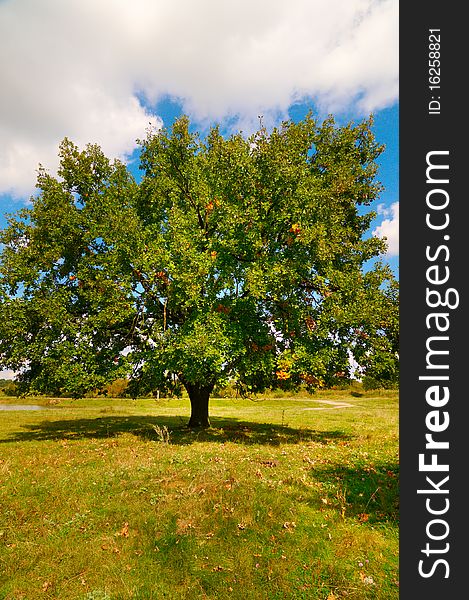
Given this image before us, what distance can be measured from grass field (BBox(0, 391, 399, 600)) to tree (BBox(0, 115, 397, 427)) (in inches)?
183

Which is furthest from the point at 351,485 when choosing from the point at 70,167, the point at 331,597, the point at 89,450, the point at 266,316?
the point at 70,167

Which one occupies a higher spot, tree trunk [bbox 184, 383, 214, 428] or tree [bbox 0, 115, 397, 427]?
tree [bbox 0, 115, 397, 427]

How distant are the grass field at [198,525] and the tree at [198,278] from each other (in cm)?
464

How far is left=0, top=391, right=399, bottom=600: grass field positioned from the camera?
19.3 ft

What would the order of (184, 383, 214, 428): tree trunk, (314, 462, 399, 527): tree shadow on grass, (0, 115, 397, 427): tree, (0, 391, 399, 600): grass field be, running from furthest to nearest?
(184, 383, 214, 428): tree trunk, (0, 115, 397, 427): tree, (314, 462, 399, 527): tree shadow on grass, (0, 391, 399, 600): grass field

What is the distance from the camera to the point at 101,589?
573 cm

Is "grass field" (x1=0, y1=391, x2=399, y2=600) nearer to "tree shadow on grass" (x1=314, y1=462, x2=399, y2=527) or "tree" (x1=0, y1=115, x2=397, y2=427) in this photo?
"tree shadow on grass" (x1=314, y1=462, x2=399, y2=527)

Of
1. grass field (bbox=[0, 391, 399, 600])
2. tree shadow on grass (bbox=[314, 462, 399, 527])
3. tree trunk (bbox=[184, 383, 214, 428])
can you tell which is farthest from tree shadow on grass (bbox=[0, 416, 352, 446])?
tree shadow on grass (bbox=[314, 462, 399, 527])

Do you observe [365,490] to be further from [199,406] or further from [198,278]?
[199,406]

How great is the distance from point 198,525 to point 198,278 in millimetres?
11422

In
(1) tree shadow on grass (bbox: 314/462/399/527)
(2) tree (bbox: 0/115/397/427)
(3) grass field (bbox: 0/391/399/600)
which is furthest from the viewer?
(2) tree (bbox: 0/115/397/427)

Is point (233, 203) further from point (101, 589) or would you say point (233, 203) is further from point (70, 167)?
point (101, 589)

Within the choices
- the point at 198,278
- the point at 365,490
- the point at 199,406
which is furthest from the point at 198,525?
the point at 199,406

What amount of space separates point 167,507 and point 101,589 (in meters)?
3.22
